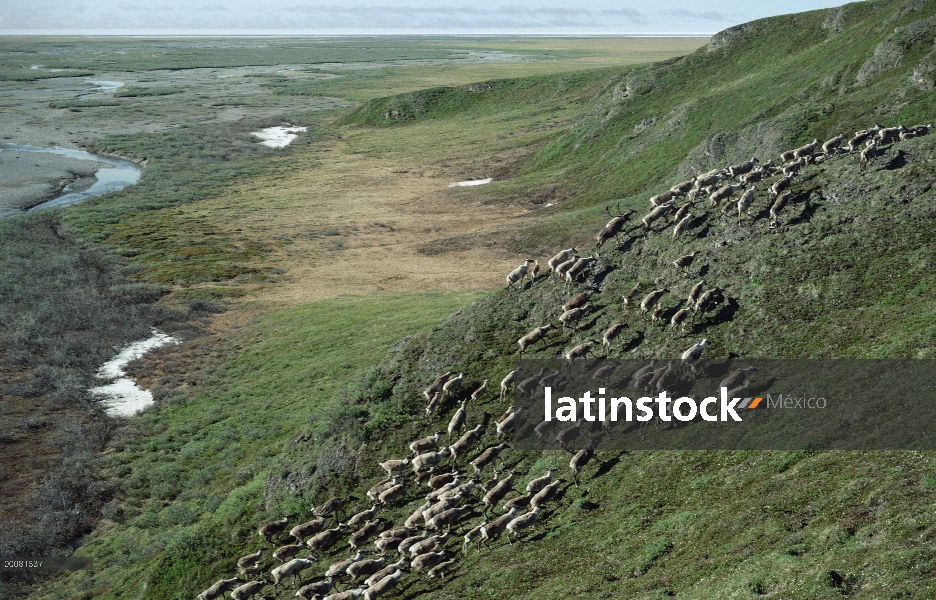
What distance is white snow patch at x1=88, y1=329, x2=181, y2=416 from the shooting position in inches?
1543

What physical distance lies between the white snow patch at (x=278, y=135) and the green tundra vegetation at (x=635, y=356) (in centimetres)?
6995

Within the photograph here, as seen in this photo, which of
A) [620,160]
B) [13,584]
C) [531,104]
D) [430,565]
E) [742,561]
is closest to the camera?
[742,561]

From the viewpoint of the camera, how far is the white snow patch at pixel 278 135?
13125 cm

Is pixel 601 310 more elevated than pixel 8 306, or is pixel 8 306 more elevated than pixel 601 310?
pixel 601 310

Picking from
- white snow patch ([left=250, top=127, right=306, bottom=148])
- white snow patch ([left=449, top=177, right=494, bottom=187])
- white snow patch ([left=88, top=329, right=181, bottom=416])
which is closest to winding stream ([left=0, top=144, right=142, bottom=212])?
white snow patch ([left=250, top=127, right=306, bottom=148])

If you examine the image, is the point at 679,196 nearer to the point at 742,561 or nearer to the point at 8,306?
the point at 742,561

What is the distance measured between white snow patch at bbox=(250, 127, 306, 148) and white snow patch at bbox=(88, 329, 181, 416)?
87.9 meters

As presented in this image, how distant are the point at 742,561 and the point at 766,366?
836cm

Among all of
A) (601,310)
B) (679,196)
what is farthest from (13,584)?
(679,196)

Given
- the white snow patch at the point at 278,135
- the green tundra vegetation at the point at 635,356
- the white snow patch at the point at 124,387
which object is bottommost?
the white snow patch at the point at 124,387

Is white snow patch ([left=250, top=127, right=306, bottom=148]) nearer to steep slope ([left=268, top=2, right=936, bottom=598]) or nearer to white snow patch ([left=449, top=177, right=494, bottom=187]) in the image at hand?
white snow patch ([left=449, top=177, right=494, bottom=187])

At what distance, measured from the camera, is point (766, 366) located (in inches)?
846

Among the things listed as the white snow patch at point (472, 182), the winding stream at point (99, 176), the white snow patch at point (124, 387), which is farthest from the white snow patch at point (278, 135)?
the white snow patch at point (124, 387)

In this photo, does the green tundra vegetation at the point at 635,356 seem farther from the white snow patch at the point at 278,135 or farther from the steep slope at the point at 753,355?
the white snow patch at the point at 278,135
